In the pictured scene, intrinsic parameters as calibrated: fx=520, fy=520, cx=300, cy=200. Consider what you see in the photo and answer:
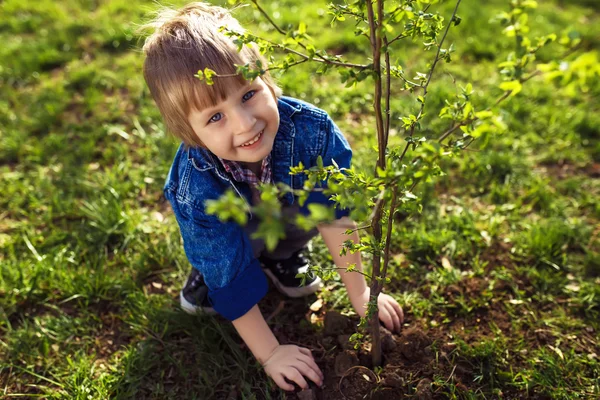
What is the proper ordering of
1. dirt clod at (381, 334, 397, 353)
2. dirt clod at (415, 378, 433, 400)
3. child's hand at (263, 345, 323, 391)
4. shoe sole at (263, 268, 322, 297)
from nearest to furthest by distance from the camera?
dirt clod at (415, 378, 433, 400) < child's hand at (263, 345, 323, 391) < dirt clod at (381, 334, 397, 353) < shoe sole at (263, 268, 322, 297)

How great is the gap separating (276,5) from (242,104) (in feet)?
11.9

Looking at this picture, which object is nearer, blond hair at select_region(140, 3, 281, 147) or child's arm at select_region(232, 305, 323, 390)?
blond hair at select_region(140, 3, 281, 147)

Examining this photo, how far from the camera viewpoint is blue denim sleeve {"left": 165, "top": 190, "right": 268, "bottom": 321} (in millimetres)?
2104

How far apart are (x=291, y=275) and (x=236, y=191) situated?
0.66 meters

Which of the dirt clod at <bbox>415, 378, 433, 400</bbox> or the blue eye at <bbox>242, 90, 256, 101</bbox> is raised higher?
the blue eye at <bbox>242, 90, 256, 101</bbox>

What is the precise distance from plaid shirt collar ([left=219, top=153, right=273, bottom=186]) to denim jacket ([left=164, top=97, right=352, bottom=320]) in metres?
0.02

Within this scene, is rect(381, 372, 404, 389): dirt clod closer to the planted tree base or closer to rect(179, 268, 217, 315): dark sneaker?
the planted tree base

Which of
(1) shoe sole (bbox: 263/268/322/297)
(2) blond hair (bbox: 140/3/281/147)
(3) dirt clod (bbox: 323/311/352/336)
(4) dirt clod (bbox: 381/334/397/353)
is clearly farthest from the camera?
(1) shoe sole (bbox: 263/268/322/297)

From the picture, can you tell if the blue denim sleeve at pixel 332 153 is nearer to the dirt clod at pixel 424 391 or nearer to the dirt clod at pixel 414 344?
the dirt clod at pixel 414 344

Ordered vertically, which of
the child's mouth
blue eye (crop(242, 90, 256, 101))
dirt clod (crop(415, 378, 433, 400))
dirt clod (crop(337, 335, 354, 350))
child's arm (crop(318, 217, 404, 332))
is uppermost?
blue eye (crop(242, 90, 256, 101))

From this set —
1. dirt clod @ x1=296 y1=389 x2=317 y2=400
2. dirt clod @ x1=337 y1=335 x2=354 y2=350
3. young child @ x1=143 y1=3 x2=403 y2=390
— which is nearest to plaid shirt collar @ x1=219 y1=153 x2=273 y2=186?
young child @ x1=143 y1=3 x2=403 y2=390

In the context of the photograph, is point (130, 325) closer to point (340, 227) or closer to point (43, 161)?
point (340, 227)

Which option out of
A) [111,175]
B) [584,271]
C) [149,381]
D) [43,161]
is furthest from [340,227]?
[43,161]

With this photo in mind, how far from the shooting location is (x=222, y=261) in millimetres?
2104
